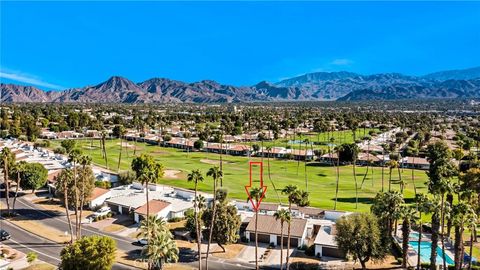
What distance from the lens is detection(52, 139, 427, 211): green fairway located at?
81375mm

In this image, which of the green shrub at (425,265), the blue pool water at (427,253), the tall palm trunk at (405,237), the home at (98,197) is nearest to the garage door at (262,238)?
the tall palm trunk at (405,237)

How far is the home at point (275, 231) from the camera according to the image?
55.5m

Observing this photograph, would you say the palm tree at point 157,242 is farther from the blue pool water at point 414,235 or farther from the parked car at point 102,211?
the blue pool water at point 414,235

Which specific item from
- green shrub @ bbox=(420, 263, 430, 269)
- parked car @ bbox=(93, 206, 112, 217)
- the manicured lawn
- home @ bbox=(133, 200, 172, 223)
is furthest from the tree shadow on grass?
the manicured lawn

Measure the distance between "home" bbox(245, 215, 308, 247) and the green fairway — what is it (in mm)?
17227

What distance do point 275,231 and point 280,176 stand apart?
48.8 meters

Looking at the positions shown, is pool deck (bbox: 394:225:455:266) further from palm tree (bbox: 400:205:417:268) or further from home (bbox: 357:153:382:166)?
home (bbox: 357:153:382:166)

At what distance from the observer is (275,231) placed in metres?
56.2

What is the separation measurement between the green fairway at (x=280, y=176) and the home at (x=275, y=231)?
56.5 ft

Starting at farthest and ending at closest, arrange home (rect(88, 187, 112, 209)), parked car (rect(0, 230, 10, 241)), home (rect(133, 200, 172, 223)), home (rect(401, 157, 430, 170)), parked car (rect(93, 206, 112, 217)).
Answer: home (rect(401, 157, 430, 170))
home (rect(88, 187, 112, 209))
parked car (rect(93, 206, 112, 217))
home (rect(133, 200, 172, 223))
parked car (rect(0, 230, 10, 241))

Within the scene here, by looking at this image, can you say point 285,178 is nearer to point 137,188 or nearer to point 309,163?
point 309,163

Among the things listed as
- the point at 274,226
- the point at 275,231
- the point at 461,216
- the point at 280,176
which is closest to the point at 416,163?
the point at 280,176

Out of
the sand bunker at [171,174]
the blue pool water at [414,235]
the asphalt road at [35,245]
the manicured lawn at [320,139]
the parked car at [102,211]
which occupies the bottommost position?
the asphalt road at [35,245]

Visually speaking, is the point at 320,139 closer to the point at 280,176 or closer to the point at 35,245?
the point at 280,176
